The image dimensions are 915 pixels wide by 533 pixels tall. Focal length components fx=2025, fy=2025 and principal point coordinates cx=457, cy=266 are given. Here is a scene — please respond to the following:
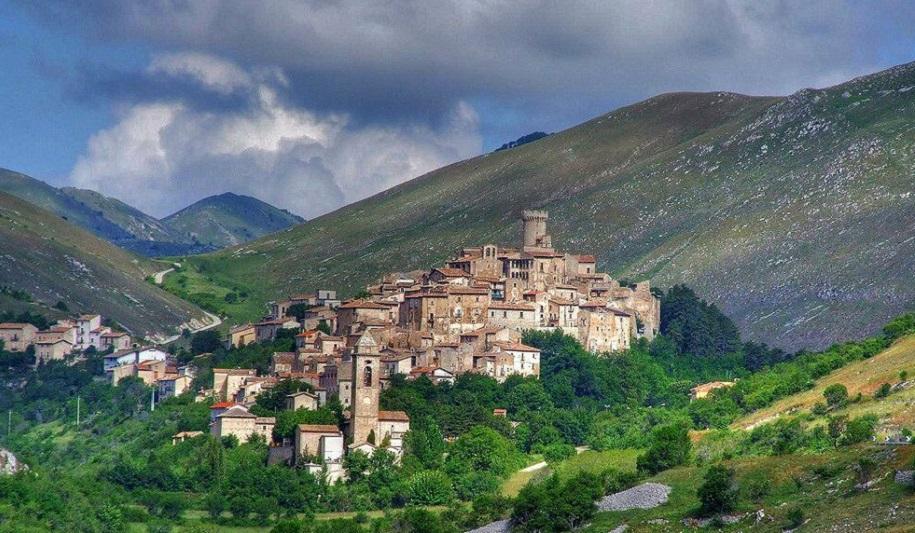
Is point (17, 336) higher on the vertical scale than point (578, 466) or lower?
higher

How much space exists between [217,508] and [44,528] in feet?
31.5

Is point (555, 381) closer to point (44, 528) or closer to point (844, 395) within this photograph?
point (844, 395)

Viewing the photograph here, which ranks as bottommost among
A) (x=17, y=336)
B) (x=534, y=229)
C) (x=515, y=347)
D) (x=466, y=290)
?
(x=515, y=347)

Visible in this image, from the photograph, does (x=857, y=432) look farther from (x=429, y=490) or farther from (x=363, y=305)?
(x=363, y=305)

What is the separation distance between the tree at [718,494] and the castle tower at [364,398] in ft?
114

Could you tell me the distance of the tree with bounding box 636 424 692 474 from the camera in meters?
102

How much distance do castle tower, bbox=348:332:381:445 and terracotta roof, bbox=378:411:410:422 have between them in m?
0.62

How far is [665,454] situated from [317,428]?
24010 mm

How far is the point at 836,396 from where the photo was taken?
110 metres

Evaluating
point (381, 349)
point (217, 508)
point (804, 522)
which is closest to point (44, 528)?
point (217, 508)

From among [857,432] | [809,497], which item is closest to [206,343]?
[857,432]

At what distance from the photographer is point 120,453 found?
13100cm

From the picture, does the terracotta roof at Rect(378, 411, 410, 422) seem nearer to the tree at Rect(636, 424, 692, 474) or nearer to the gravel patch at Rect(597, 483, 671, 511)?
the tree at Rect(636, 424, 692, 474)

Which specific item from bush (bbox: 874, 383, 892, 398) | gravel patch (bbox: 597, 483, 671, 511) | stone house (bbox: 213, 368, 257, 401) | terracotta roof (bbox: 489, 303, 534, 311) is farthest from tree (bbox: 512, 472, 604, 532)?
stone house (bbox: 213, 368, 257, 401)
